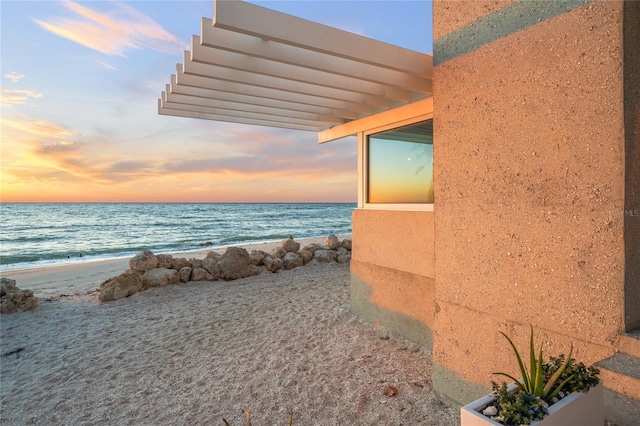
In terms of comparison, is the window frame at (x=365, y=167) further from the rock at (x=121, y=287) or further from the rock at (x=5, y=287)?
the rock at (x=5, y=287)

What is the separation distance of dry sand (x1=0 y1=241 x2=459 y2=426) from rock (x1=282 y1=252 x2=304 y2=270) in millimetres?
2661

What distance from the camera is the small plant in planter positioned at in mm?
1367

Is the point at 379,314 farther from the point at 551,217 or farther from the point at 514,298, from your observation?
the point at 551,217

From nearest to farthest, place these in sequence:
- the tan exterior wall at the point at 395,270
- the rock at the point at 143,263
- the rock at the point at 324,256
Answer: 1. the tan exterior wall at the point at 395,270
2. the rock at the point at 143,263
3. the rock at the point at 324,256

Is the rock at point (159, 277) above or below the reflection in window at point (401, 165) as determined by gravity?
below

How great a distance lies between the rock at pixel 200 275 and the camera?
7.59m

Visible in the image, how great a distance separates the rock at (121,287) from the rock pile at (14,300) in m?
1.06

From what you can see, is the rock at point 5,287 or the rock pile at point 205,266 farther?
the rock pile at point 205,266

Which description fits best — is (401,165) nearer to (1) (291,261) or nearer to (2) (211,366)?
(2) (211,366)

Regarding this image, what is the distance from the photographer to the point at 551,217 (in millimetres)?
2068

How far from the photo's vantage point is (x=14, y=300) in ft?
19.5

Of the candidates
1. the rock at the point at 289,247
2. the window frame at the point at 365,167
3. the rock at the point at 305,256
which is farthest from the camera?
the rock at the point at 289,247

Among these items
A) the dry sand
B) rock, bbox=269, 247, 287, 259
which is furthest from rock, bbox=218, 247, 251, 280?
the dry sand

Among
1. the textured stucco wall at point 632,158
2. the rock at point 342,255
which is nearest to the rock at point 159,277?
the rock at point 342,255
